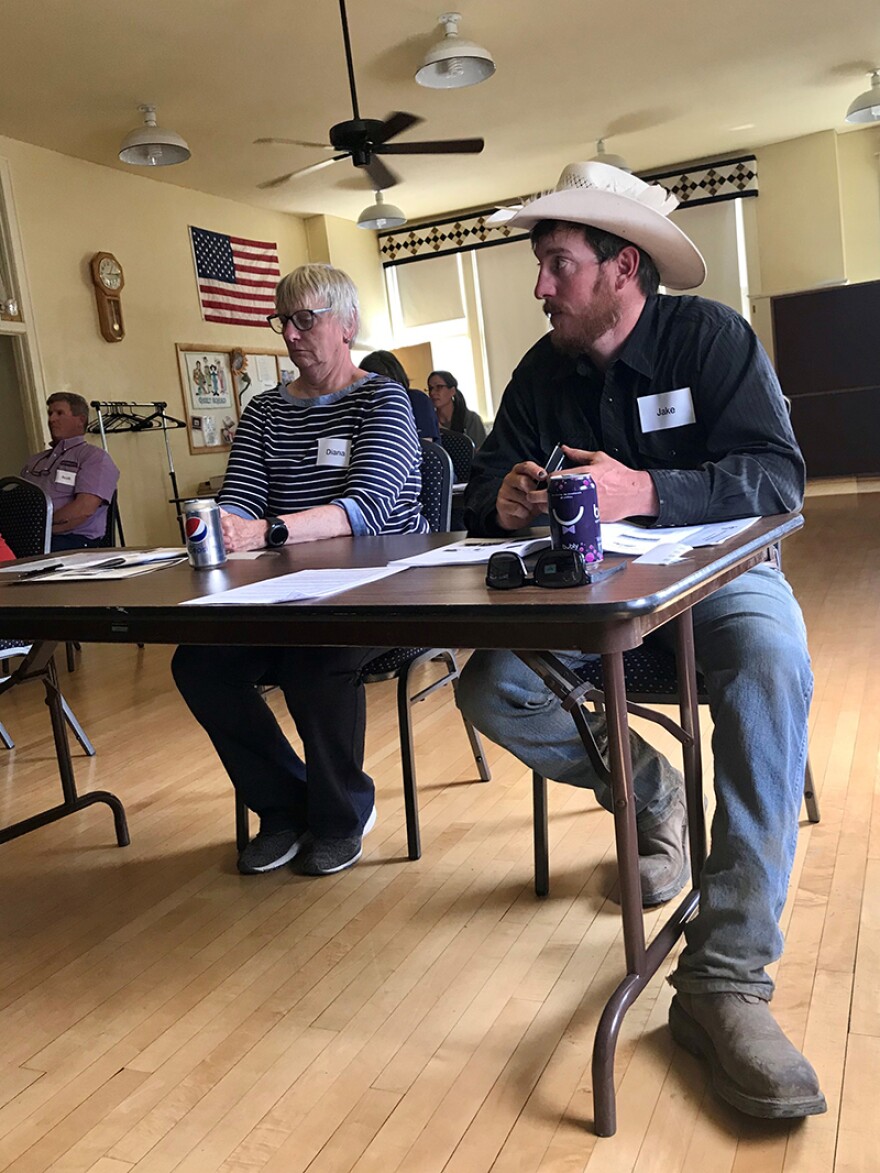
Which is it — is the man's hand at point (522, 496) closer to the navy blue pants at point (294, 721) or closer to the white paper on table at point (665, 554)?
the white paper on table at point (665, 554)

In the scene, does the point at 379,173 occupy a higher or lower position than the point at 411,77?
lower

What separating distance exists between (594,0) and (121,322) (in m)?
3.52

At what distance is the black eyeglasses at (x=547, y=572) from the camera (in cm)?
103

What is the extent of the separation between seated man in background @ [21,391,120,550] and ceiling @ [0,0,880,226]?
1748mm

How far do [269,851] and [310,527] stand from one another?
0.64 m

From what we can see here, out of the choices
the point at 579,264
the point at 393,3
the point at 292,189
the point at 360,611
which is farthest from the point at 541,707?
the point at 292,189

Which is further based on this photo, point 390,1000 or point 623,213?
point 623,213

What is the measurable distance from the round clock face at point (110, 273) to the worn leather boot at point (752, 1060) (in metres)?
Result: 6.18

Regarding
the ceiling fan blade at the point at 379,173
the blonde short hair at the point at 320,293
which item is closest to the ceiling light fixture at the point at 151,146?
the ceiling fan blade at the point at 379,173

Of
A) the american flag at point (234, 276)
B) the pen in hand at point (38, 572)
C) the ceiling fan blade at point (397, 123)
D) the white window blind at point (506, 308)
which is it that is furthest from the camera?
the white window blind at point (506, 308)

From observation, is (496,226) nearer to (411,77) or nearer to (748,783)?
(411,77)

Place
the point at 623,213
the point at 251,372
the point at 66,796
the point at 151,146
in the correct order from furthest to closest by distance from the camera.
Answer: the point at 251,372 < the point at 151,146 < the point at 66,796 < the point at 623,213

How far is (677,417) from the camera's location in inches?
61.2

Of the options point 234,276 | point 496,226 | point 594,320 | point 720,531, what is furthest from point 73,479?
point 496,226
